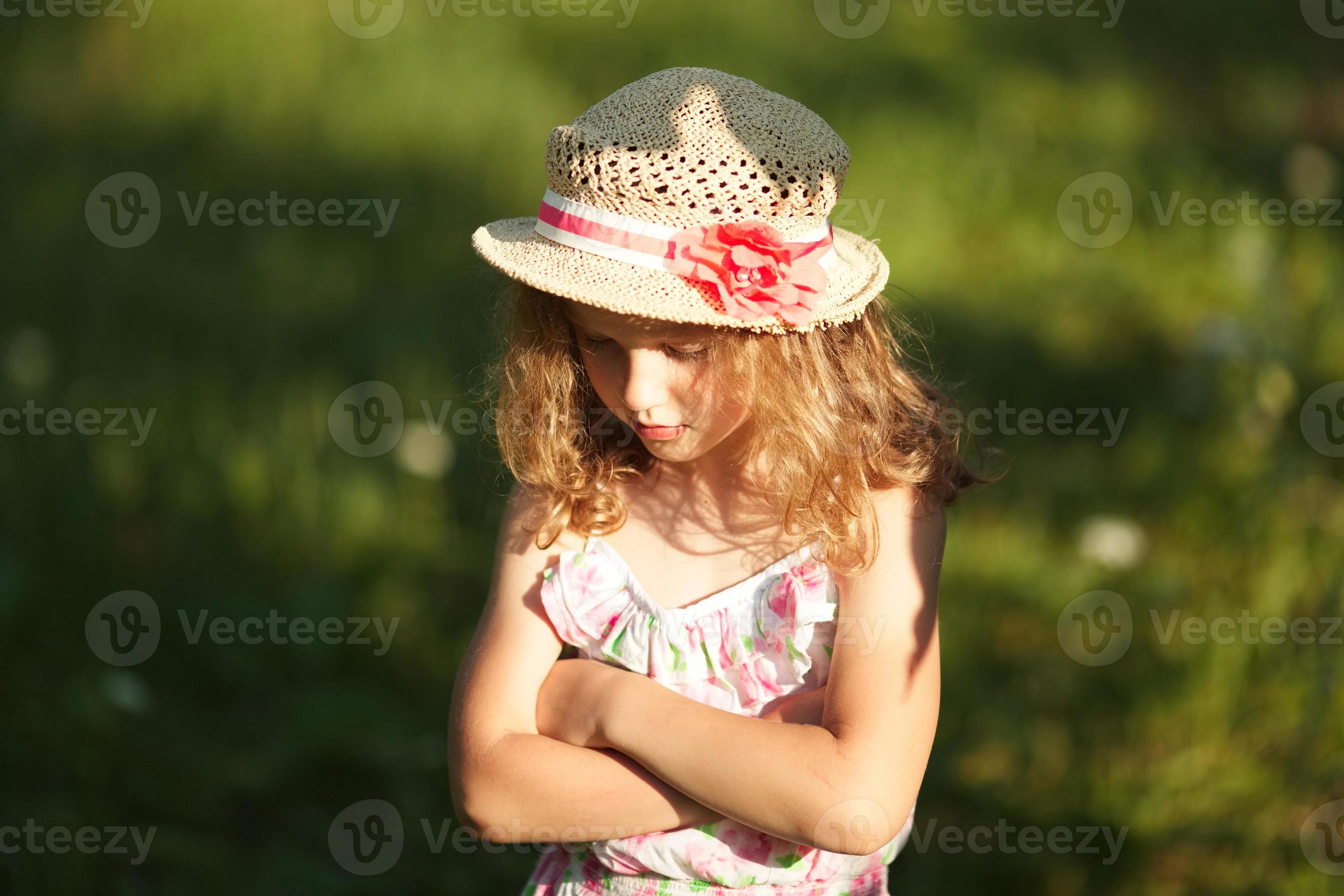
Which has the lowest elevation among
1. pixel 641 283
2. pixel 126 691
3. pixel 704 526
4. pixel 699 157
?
pixel 126 691

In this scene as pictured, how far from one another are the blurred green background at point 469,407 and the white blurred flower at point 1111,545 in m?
0.01

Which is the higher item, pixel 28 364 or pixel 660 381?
pixel 660 381

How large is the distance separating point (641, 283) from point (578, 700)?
0.57 m

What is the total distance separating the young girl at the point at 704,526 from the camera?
5.15 feet

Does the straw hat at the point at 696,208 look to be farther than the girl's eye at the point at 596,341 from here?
No

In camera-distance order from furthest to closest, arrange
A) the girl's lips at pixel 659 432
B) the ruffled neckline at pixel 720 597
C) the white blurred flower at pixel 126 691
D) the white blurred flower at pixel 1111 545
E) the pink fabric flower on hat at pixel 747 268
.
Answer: the white blurred flower at pixel 1111 545, the white blurred flower at pixel 126 691, the ruffled neckline at pixel 720 597, the girl's lips at pixel 659 432, the pink fabric flower on hat at pixel 747 268

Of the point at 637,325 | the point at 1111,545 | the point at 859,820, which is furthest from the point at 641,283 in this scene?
the point at 1111,545

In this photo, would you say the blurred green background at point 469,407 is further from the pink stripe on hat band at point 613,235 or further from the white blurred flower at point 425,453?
the pink stripe on hat band at point 613,235

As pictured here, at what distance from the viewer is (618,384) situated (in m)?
1.68

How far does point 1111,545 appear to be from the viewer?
333 centimetres

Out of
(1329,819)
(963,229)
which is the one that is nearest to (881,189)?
(963,229)

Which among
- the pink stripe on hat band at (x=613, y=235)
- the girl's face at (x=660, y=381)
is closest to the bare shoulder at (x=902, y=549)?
the girl's face at (x=660, y=381)

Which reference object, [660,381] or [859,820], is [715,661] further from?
[660,381]

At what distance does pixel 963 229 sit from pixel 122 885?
3.83 metres
